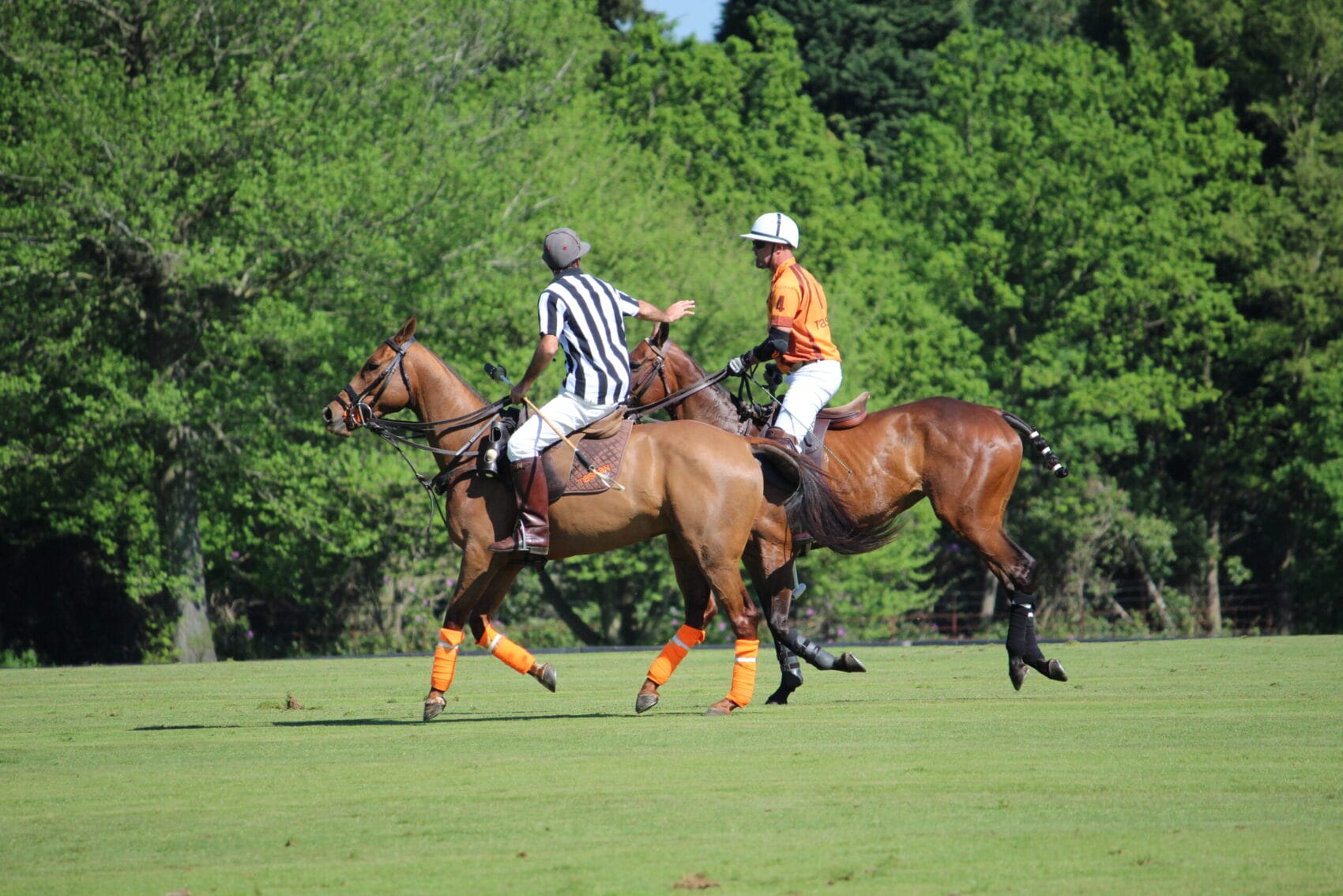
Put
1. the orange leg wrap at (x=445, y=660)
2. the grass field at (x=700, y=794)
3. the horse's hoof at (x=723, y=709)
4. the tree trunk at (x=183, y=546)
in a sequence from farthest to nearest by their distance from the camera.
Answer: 1. the tree trunk at (x=183, y=546)
2. the orange leg wrap at (x=445, y=660)
3. the horse's hoof at (x=723, y=709)
4. the grass field at (x=700, y=794)

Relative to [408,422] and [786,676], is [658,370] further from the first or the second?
[786,676]

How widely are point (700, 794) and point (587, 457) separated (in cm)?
371

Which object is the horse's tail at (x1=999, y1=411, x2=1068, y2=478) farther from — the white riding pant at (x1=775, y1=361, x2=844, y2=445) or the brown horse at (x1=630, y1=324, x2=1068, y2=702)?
the white riding pant at (x1=775, y1=361, x2=844, y2=445)

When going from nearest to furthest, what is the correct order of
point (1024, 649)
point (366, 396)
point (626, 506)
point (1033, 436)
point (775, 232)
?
point (626, 506) → point (366, 396) → point (775, 232) → point (1024, 649) → point (1033, 436)

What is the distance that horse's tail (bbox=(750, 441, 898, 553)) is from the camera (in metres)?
11.6

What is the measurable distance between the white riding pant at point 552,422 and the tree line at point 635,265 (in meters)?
12.6

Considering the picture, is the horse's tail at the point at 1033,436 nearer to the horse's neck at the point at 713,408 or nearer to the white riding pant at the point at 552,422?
the horse's neck at the point at 713,408

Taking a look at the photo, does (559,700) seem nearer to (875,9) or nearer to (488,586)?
(488,586)

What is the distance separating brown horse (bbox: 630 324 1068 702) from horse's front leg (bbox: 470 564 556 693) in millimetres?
1777

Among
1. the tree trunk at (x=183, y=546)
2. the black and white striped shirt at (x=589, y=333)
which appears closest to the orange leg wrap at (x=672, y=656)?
the black and white striped shirt at (x=589, y=333)

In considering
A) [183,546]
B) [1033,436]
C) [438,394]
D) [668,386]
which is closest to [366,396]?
[438,394]

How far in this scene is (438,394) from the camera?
38.0 feet

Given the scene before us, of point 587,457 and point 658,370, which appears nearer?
point 587,457

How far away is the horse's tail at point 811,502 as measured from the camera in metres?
11.6
